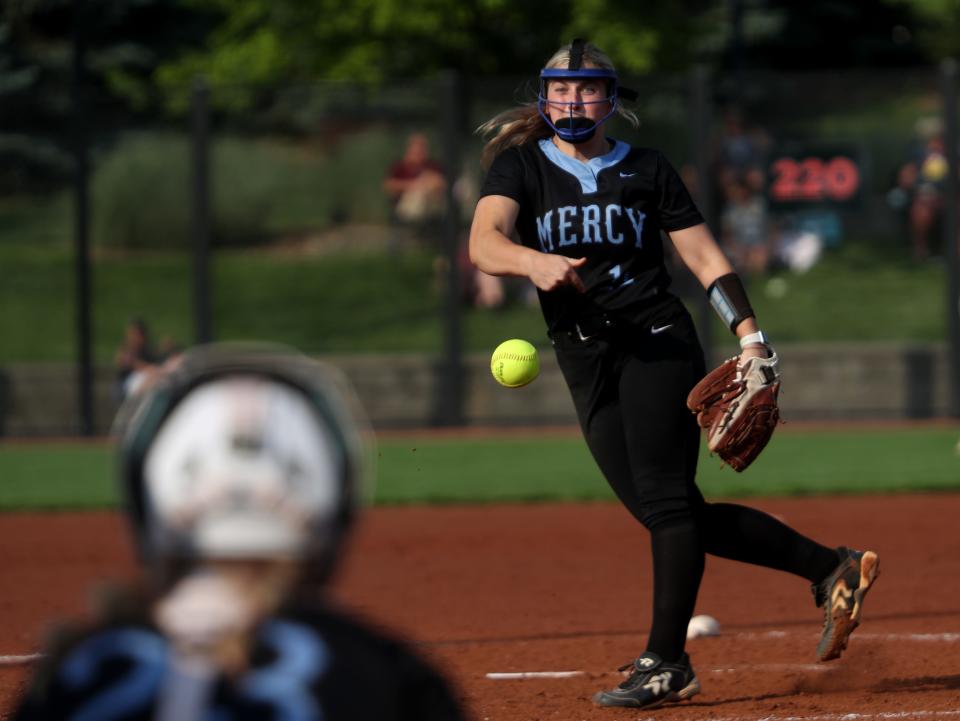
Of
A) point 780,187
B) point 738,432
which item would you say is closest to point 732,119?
point 780,187

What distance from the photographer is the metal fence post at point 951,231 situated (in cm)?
1581

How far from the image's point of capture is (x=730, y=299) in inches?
194

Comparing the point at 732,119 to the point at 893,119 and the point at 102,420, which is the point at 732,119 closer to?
the point at 893,119

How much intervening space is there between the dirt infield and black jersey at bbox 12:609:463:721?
2.96 meters

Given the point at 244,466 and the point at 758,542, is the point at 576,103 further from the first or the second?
the point at 244,466

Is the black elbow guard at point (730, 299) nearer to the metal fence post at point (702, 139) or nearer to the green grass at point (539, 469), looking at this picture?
the green grass at point (539, 469)

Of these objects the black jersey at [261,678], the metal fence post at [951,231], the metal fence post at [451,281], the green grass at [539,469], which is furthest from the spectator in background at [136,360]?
the black jersey at [261,678]

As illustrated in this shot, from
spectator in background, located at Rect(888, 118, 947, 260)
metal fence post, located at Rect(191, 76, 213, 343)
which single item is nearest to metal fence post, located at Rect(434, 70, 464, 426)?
metal fence post, located at Rect(191, 76, 213, 343)

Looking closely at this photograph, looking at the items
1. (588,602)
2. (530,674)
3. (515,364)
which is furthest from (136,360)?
(515,364)

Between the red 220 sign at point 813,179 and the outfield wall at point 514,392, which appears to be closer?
the outfield wall at point 514,392

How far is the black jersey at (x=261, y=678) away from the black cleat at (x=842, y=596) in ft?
10.8

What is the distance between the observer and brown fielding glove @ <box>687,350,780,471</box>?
4754 mm

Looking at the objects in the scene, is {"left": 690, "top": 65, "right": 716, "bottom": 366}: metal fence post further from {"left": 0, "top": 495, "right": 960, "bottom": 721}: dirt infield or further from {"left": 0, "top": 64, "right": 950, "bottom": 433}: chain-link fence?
{"left": 0, "top": 495, "right": 960, "bottom": 721}: dirt infield

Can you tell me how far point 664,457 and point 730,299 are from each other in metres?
0.54
